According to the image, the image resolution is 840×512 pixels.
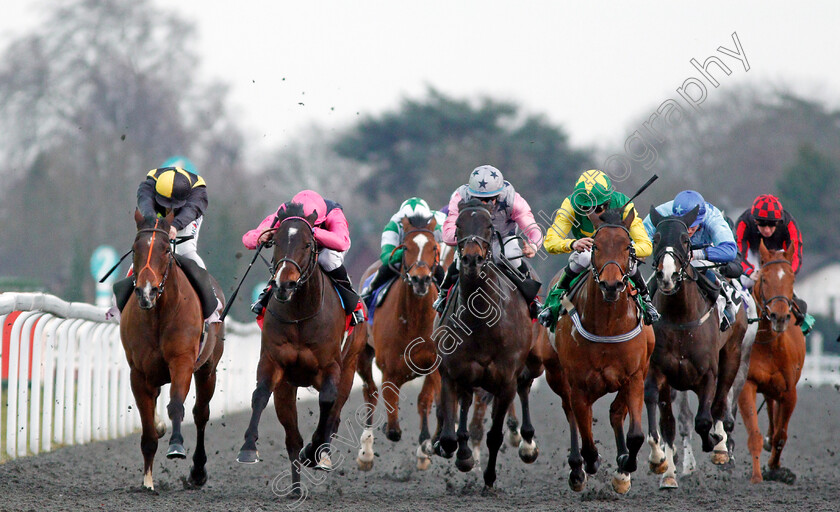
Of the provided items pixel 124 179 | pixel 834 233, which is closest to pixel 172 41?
pixel 124 179

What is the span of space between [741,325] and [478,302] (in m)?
2.58

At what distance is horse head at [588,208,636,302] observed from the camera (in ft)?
21.9

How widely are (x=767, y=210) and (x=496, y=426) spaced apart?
3342mm

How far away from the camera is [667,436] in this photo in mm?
8359

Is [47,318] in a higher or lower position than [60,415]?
higher

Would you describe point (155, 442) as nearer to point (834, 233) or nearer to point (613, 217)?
point (613, 217)

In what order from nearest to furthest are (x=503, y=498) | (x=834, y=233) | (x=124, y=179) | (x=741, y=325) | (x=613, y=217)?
(x=613, y=217) → (x=503, y=498) → (x=741, y=325) → (x=124, y=179) → (x=834, y=233)

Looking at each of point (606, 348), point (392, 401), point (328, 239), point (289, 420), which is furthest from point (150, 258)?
point (606, 348)

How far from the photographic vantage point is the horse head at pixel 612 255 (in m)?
6.68

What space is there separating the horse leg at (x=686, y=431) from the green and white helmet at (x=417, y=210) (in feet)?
9.00

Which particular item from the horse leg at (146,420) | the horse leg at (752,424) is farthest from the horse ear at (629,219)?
the horse leg at (146,420)

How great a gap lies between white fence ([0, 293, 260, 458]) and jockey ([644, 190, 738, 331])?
4.78 meters

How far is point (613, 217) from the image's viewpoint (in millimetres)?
7023

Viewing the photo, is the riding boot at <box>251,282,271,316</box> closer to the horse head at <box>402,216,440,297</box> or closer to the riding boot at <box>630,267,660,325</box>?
the horse head at <box>402,216,440,297</box>
